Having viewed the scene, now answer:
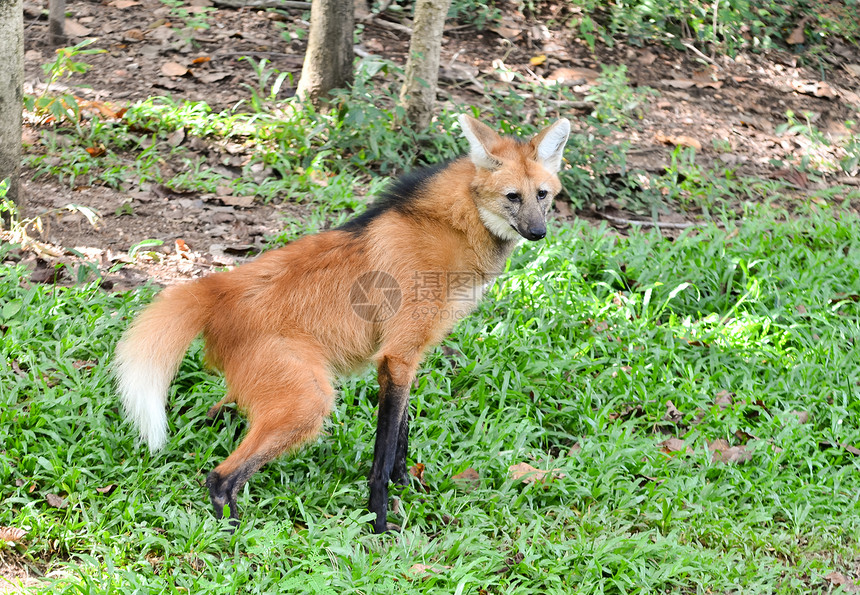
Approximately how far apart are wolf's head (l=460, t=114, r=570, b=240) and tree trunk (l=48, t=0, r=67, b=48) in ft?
14.9

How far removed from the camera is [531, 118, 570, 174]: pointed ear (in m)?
3.15

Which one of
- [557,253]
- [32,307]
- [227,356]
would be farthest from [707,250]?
[32,307]

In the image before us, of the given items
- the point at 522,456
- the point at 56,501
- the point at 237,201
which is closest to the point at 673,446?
the point at 522,456

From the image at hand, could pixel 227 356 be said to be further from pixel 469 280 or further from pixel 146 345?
pixel 469 280

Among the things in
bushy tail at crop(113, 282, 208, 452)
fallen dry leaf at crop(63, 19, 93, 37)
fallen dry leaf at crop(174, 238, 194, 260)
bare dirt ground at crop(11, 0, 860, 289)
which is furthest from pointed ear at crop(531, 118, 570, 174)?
fallen dry leaf at crop(63, 19, 93, 37)

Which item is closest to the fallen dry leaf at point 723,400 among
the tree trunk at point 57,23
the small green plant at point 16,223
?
the small green plant at point 16,223

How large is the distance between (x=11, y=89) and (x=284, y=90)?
8.17 feet

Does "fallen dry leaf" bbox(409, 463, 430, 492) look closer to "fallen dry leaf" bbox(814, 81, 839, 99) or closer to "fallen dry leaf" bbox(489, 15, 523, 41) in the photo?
"fallen dry leaf" bbox(489, 15, 523, 41)

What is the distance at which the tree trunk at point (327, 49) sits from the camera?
18.1 feet

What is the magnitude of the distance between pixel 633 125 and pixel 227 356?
15.3 ft

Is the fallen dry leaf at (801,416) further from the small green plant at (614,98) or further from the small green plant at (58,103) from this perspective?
the small green plant at (58,103)

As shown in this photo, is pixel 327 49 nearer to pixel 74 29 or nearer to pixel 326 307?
pixel 74 29

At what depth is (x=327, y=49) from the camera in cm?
554

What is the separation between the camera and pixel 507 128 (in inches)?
218
